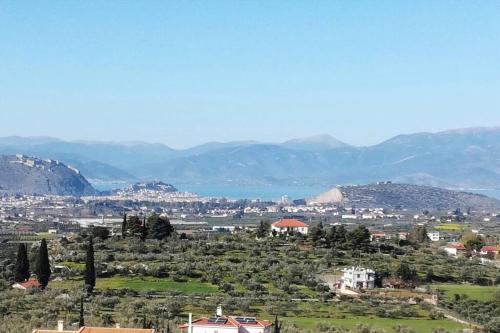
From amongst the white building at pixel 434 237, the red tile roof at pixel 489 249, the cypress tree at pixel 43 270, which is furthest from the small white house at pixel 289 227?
the cypress tree at pixel 43 270

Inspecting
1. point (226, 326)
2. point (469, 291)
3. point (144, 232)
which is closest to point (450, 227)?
point (144, 232)

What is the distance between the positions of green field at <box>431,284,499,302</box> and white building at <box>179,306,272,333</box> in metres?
17.0

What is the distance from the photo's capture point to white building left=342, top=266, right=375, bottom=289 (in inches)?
1970

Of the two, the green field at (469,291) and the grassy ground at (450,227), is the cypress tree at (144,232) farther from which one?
the grassy ground at (450,227)

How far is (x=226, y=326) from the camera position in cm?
3356

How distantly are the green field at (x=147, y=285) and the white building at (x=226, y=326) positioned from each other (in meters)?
11.4

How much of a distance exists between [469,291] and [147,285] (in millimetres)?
18409

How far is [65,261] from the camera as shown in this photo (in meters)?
55.5

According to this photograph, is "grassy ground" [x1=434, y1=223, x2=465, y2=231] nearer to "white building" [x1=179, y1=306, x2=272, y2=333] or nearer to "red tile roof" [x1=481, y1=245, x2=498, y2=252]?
"red tile roof" [x1=481, y1=245, x2=498, y2=252]

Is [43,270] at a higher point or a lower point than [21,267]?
higher

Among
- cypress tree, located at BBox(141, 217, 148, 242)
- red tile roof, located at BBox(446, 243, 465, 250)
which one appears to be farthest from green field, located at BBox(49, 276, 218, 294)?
red tile roof, located at BBox(446, 243, 465, 250)

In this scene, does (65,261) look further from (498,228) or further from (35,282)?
(498,228)

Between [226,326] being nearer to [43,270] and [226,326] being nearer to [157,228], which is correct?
[43,270]

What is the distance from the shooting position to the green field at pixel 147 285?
46.7m
